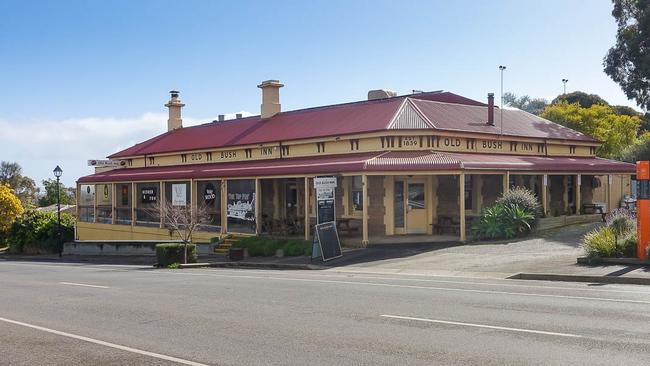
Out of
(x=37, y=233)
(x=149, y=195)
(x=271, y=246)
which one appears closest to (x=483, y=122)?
(x=271, y=246)

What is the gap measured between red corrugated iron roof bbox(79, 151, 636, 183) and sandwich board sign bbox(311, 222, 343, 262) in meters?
3.27

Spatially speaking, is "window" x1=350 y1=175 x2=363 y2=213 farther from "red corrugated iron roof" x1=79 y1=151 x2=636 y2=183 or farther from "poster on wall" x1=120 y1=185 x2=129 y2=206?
"poster on wall" x1=120 y1=185 x2=129 y2=206

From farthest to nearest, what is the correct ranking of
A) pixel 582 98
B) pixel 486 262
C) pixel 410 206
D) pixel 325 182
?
pixel 582 98
pixel 410 206
pixel 325 182
pixel 486 262

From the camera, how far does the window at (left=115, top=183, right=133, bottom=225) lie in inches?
1616

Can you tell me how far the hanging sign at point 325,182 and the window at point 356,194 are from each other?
11.0 feet

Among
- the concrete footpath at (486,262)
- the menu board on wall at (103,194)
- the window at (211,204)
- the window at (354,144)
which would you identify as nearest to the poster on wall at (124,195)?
the menu board on wall at (103,194)

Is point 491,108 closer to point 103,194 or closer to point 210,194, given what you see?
point 210,194

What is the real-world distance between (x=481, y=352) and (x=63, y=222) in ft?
147

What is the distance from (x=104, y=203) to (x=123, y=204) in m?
1.46

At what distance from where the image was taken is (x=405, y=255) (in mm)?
23266

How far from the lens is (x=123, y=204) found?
4391 cm

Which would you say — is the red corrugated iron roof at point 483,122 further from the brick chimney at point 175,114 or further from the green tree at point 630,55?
the brick chimney at point 175,114

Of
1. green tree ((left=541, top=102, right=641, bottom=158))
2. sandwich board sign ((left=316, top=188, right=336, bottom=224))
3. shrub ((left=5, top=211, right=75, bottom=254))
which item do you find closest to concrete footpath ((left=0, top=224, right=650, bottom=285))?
sandwich board sign ((left=316, top=188, right=336, bottom=224))

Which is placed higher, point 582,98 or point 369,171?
point 582,98
